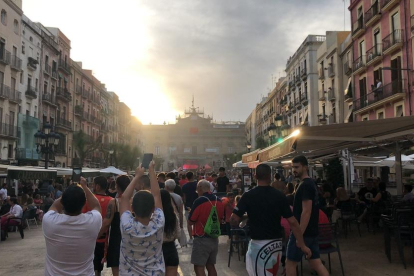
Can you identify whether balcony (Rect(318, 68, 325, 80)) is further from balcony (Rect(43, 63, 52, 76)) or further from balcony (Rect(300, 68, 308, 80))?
balcony (Rect(43, 63, 52, 76))

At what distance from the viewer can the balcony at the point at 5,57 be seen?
3006 cm

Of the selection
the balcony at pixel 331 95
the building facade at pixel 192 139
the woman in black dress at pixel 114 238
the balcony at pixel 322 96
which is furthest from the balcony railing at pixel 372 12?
the building facade at pixel 192 139

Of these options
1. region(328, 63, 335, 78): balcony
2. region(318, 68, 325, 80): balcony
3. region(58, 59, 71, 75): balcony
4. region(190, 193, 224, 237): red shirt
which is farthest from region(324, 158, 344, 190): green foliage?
region(58, 59, 71, 75): balcony

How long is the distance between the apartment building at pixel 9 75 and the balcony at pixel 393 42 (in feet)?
89.6

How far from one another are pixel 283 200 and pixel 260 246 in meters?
0.55

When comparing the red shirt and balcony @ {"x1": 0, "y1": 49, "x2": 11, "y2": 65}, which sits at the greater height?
balcony @ {"x1": 0, "y1": 49, "x2": 11, "y2": 65}

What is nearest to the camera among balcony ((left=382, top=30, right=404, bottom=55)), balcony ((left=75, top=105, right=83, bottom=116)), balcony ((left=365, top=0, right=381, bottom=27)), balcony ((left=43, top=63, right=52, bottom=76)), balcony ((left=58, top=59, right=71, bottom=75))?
balcony ((left=382, top=30, right=404, bottom=55))

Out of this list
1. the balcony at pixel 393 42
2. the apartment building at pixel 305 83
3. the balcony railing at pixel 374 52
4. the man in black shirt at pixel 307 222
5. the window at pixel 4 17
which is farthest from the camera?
the apartment building at pixel 305 83

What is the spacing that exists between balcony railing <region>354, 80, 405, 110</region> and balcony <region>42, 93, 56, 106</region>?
27934 mm

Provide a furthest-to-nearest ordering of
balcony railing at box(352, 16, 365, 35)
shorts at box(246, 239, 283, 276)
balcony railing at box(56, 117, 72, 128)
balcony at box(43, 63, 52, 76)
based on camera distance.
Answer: balcony railing at box(56, 117, 72, 128), balcony at box(43, 63, 52, 76), balcony railing at box(352, 16, 365, 35), shorts at box(246, 239, 283, 276)

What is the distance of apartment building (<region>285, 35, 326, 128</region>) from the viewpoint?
4125 centimetres

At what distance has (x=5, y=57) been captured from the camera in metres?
30.5

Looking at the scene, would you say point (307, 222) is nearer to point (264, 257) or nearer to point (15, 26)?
point (264, 257)

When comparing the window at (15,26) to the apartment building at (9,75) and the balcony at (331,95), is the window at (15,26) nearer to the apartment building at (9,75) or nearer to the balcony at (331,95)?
the apartment building at (9,75)
